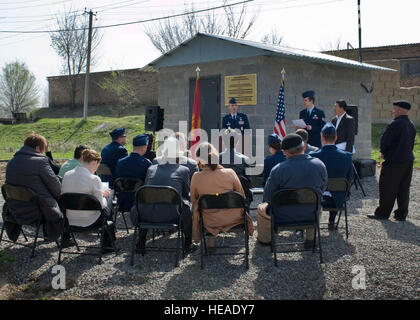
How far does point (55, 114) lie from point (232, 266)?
31.7m

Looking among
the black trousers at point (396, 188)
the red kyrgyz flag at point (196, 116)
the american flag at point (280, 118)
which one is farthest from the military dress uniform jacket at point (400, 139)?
the red kyrgyz flag at point (196, 116)

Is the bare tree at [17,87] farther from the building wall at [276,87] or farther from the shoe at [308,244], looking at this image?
the shoe at [308,244]

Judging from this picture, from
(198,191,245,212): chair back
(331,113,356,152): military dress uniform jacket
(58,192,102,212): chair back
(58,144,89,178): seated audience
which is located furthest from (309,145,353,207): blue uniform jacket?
(58,144,89,178): seated audience

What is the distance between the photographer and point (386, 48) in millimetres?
29219

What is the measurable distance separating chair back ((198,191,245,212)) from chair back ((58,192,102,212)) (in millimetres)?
1070

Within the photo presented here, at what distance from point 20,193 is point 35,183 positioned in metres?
0.19

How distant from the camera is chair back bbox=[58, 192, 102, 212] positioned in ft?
14.8

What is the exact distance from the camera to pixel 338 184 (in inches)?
207

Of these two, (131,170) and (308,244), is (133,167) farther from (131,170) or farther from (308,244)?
(308,244)

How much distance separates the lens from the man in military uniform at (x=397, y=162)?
6.48m

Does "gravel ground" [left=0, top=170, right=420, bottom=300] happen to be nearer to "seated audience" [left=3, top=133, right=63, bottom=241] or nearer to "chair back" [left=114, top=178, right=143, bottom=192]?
"seated audience" [left=3, top=133, right=63, bottom=241]

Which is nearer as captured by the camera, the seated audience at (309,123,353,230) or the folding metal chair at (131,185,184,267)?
the folding metal chair at (131,185,184,267)

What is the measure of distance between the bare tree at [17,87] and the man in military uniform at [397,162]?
129 ft

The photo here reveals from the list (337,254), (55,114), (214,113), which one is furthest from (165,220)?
(55,114)
